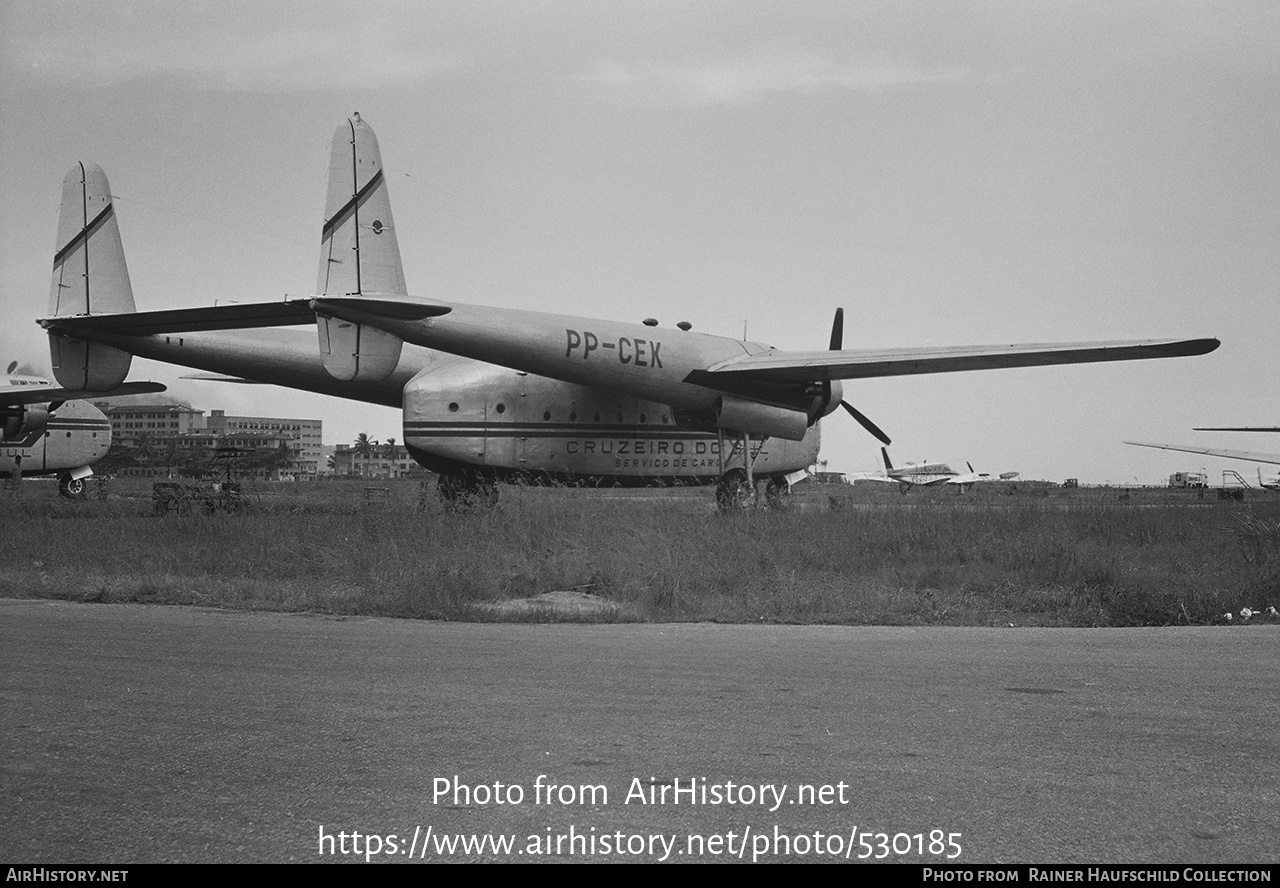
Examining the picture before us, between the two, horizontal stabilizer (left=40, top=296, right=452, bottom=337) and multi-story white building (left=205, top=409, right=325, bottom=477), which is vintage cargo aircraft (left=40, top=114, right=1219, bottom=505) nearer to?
horizontal stabilizer (left=40, top=296, right=452, bottom=337)

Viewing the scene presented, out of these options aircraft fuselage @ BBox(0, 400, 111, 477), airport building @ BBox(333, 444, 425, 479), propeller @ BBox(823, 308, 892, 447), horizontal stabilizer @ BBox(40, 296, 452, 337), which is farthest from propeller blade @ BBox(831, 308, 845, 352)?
airport building @ BBox(333, 444, 425, 479)

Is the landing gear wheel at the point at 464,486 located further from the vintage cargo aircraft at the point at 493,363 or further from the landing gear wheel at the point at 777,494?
the landing gear wheel at the point at 777,494

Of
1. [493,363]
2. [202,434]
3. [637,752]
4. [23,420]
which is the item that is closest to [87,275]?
[493,363]

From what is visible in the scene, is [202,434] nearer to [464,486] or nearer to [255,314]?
[464,486]

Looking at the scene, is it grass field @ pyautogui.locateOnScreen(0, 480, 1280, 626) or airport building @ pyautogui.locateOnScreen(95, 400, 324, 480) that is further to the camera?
airport building @ pyautogui.locateOnScreen(95, 400, 324, 480)

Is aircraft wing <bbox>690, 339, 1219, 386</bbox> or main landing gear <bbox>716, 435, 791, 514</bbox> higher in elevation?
aircraft wing <bbox>690, 339, 1219, 386</bbox>

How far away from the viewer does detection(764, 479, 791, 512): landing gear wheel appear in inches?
955

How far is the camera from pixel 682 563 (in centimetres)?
1449

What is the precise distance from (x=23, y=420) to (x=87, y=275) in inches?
565

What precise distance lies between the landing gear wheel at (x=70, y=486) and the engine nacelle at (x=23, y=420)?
210 inches

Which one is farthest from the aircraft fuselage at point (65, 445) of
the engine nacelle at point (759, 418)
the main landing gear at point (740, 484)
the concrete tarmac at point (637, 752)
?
the concrete tarmac at point (637, 752)

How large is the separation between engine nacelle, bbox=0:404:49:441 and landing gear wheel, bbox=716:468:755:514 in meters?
20.8
